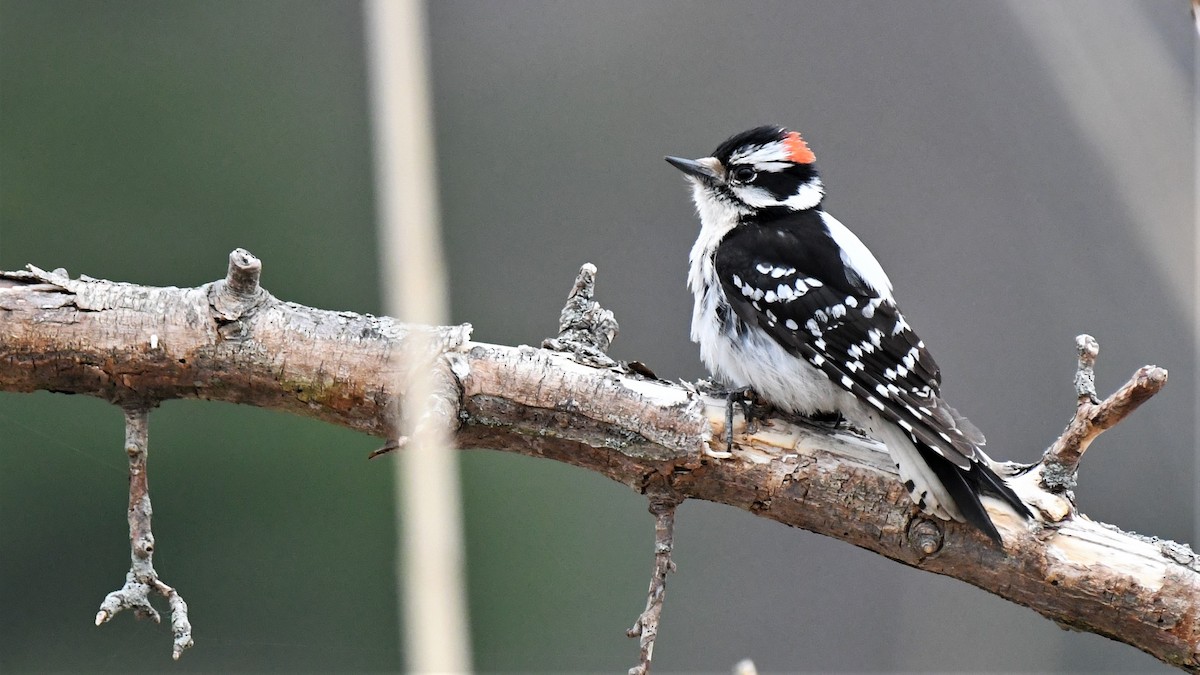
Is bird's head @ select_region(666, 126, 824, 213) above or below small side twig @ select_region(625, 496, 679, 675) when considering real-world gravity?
above

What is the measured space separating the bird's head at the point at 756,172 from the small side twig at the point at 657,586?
43.6 inches

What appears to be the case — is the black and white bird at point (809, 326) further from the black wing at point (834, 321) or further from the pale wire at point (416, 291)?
the pale wire at point (416, 291)

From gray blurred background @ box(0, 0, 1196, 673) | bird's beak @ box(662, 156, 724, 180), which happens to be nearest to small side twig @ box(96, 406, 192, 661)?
bird's beak @ box(662, 156, 724, 180)

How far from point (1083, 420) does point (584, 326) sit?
99cm

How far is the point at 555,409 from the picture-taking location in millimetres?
2199

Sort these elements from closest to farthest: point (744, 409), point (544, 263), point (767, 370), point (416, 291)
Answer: point (416, 291)
point (744, 409)
point (767, 370)
point (544, 263)

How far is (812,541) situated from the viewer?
551 cm

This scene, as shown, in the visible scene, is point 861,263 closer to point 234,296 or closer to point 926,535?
point 926,535

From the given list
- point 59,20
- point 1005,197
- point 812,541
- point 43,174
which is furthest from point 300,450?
point 1005,197

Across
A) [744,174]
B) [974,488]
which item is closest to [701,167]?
[744,174]

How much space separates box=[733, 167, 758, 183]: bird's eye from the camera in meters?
3.07

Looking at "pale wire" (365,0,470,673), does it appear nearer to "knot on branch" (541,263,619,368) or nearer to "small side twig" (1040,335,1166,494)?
"knot on branch" (541,263,619,368)

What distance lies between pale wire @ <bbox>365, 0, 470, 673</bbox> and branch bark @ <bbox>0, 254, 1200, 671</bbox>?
66 centimetres

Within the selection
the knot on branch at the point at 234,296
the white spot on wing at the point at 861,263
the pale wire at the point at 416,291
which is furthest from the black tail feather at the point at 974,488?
the knot on branch at the point at 234,296
